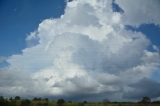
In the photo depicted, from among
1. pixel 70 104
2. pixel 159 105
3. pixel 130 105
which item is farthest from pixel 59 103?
pixel 159 105

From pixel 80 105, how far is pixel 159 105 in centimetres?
2639

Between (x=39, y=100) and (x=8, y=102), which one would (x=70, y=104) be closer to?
(x=39, y=100)

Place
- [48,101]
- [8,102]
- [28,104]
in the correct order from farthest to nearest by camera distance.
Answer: [48,101] < [28,104] < [8,102]

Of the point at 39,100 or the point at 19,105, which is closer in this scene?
the point at 19,105

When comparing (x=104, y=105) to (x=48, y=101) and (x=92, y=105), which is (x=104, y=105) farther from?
(x=48, y=101)

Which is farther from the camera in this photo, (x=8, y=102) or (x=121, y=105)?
(x=121, y=105)

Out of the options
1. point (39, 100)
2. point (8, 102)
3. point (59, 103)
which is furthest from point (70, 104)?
point (8, 102)

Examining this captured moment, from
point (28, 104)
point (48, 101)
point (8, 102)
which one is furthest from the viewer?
point (48, 101)

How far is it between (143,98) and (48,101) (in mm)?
30496

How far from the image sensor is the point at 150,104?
5037 inches

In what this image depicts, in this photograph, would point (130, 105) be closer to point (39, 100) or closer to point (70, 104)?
point (70, 104)

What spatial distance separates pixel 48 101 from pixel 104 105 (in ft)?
58.1

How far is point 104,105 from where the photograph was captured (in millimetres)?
125750

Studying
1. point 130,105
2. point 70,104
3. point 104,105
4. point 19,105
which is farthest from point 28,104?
point 130,105
